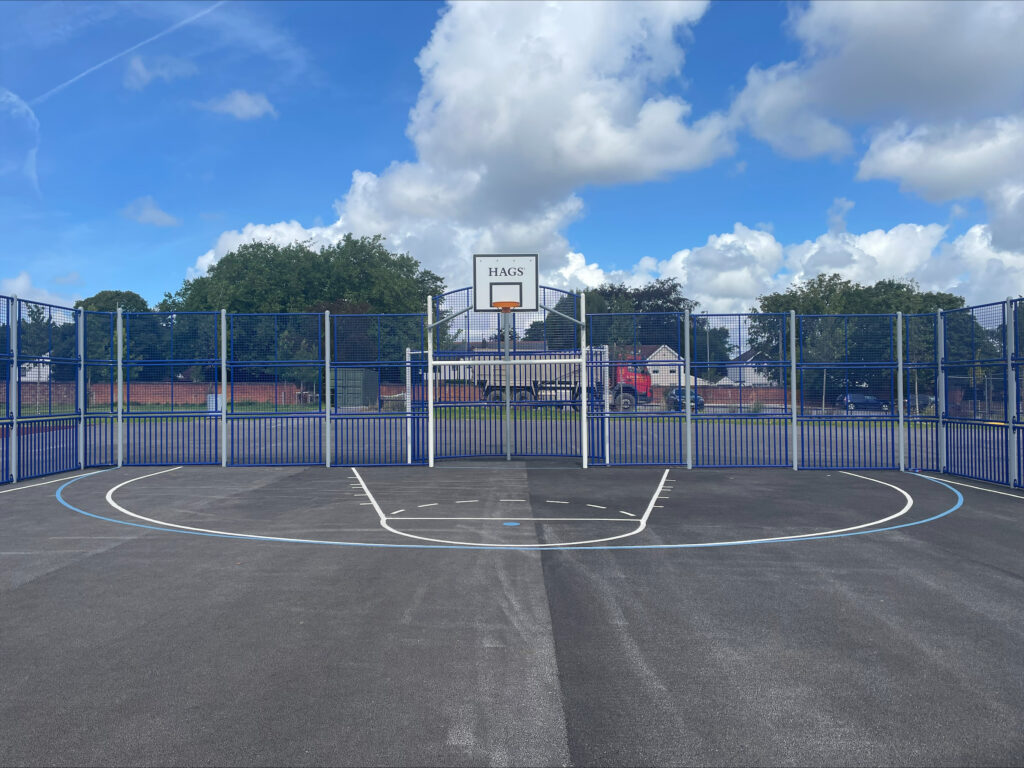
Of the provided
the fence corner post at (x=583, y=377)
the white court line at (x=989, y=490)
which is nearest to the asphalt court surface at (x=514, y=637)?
A: the white court line at (x=989, y=490)

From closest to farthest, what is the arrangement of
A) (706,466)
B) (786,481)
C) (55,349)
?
(786,481) < (55,349) < (706,466)

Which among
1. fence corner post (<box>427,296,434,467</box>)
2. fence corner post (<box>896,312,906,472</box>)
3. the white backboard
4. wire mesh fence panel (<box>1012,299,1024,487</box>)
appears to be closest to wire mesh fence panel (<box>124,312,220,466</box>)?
fence corner post (<box>427,296,434,467</box>)

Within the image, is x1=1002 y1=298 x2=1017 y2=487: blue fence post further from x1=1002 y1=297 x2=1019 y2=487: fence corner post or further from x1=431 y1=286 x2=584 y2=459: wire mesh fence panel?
x1=431 y1=286 x2=584 y2=459: wire mesh fence panel

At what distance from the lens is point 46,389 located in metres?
17.5

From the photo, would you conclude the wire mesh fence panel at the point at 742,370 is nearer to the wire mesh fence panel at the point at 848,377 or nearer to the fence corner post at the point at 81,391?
the wire mesh fence panel at the point at 848,377

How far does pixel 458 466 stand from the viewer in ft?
63.3

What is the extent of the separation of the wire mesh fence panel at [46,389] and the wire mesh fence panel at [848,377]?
58.2 ft

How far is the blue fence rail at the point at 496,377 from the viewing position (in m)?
17.6

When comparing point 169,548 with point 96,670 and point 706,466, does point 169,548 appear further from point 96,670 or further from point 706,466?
point 706,466

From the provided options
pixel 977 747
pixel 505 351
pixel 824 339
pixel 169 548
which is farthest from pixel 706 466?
pixel 977 747

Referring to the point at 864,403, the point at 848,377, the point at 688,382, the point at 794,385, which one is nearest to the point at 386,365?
the point at 688,382

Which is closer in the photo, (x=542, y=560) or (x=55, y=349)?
(x=542, y=560)

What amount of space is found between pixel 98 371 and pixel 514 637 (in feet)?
55.7

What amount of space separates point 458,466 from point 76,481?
28.3 feet
